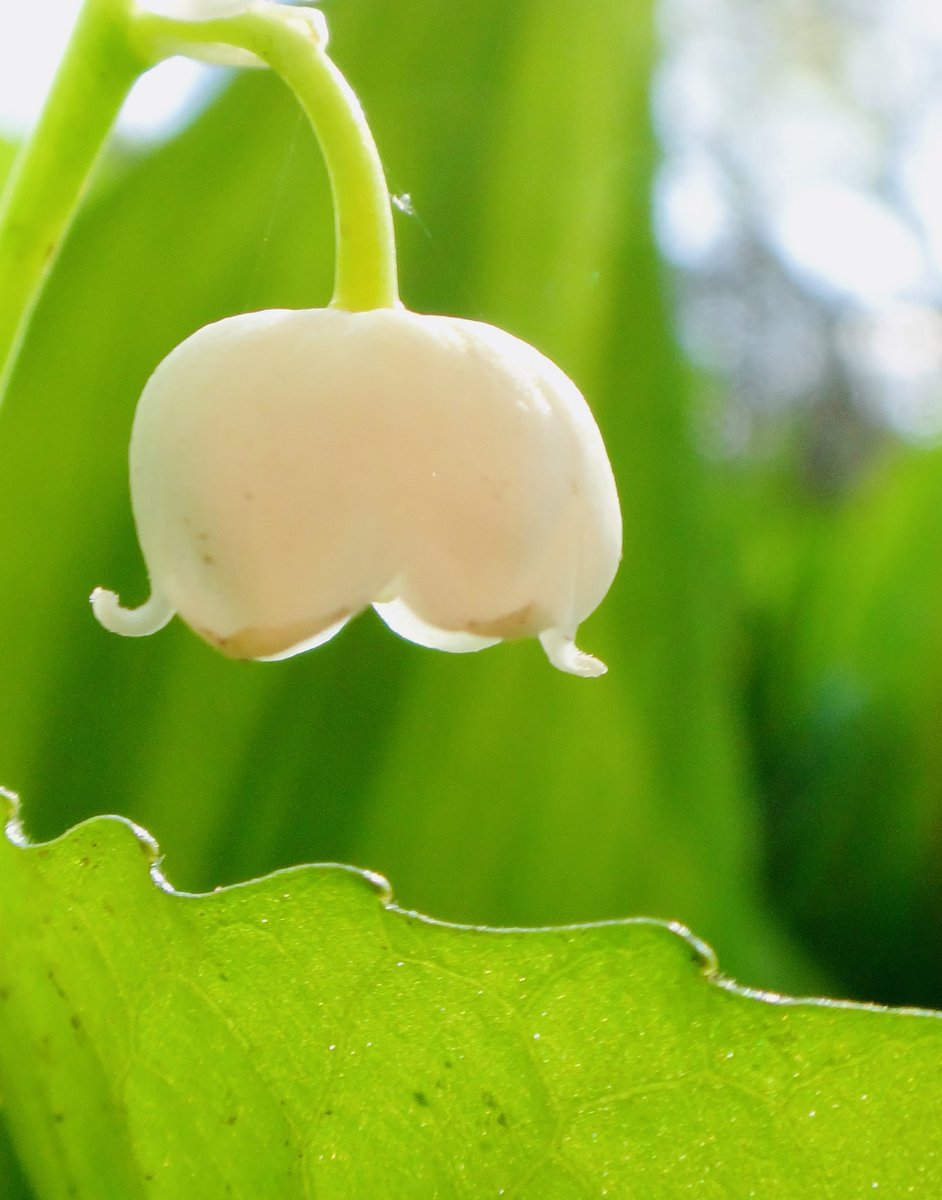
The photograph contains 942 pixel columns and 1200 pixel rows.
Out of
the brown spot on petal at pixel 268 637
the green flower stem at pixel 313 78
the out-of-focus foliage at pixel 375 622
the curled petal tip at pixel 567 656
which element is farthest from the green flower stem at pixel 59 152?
the out-of-focus foliage at pixel 375 622

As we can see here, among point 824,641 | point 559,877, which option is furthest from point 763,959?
point 824,641

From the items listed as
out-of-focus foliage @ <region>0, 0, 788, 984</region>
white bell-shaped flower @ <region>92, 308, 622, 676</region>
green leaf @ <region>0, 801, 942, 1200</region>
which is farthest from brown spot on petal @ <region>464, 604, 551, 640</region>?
out-of-focus foliage @ <region>0, 0, 788, 984</region>

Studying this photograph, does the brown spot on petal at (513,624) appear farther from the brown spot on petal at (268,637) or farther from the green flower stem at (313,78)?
the green flower stem at (313,78)

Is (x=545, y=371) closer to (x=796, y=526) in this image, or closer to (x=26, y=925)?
(x=26, y=925)

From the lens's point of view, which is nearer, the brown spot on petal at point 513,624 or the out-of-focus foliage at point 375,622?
the brown spot on petal at point 513,624

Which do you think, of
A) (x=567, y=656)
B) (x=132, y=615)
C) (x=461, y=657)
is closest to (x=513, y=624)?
(x=567, y=656)
